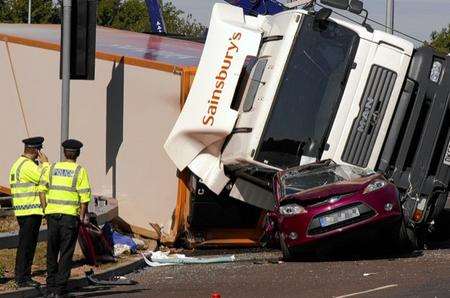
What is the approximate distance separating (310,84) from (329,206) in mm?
1709

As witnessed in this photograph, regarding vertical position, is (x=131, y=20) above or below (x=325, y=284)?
below

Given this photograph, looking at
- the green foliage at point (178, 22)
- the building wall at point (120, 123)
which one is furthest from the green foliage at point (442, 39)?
the building wall at point (120, 123)

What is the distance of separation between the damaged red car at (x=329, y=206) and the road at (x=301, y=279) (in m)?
0.40

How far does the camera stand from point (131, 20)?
2645 inches

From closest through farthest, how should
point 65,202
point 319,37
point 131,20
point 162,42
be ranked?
point 65,202 → point 319,37 → point 162,42 → point 131,20

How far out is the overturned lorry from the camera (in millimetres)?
13555

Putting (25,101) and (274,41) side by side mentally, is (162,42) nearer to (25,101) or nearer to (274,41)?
(25,101)

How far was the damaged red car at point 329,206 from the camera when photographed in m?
12.8

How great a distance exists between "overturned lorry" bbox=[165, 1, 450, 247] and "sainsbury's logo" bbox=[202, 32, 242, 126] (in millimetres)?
14

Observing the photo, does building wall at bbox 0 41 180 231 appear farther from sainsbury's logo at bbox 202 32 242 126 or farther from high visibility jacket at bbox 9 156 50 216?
high visibility jacket at bbox 9 156 50 216

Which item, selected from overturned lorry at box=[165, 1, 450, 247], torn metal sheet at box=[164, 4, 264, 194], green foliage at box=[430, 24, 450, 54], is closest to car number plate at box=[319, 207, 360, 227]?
overturned lorry at box=[165, 1, 450, 247]

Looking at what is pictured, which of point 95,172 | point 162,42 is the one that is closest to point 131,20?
point 162,42

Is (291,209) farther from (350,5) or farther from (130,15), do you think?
(130,15)

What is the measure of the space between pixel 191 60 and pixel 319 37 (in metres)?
2.97
